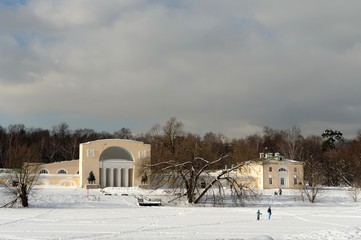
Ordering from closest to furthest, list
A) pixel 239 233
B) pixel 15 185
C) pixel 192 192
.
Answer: pixel 239 233, pixel 15 185, pixel 192 192

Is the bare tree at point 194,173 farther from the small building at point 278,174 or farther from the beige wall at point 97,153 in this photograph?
the small building at point 278,174

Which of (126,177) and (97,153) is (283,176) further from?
(97,153)

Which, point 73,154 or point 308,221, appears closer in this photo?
point 308,221

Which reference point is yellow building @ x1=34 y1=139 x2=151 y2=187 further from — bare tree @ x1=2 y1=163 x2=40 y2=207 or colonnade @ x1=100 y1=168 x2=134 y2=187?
bare tree @ x1=2 y1=163 x2=40 y2=207

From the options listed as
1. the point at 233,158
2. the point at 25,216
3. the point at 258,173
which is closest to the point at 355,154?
the point at 258,173

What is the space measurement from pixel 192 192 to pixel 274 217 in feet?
47.1

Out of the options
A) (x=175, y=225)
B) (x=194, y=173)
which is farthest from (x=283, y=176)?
(x=175, y=225)

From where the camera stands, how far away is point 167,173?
54000 mm

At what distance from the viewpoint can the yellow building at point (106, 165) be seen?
78.6 m

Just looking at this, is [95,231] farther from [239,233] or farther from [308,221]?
[308,221]

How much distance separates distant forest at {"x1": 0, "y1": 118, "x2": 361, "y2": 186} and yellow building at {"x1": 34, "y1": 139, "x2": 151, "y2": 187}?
329cm

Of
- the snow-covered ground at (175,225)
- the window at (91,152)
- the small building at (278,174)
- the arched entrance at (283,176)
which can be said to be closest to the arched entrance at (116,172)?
the window at (91,152)

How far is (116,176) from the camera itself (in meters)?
80.4

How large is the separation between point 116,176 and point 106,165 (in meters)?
2.24
